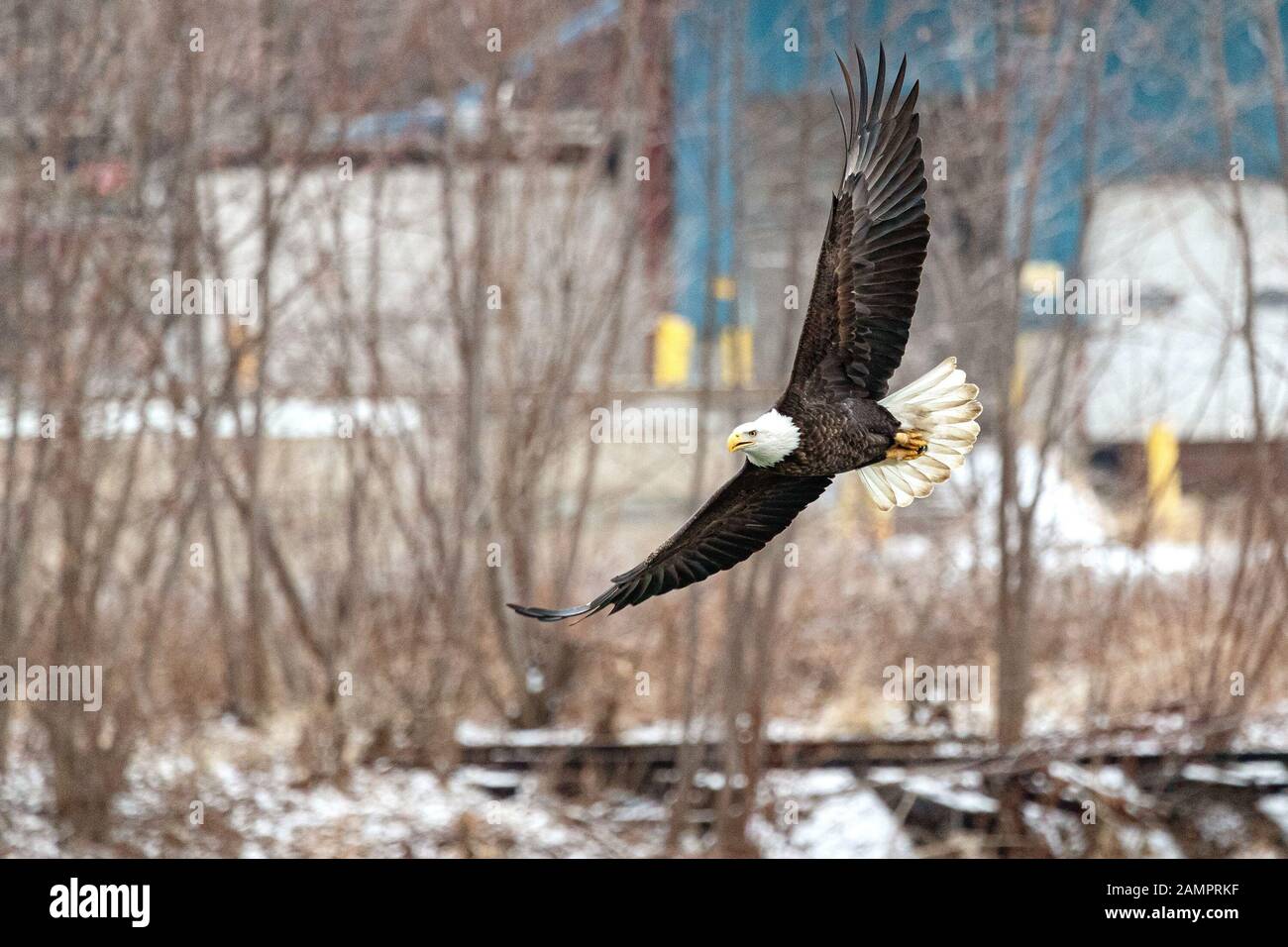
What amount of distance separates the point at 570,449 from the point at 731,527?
5.43 meters

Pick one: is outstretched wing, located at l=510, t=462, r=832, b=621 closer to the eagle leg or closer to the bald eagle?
the bald eagle

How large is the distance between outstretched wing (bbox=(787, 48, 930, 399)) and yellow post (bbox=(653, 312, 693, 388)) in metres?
6.96

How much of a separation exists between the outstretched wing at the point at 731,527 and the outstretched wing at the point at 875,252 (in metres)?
0.27

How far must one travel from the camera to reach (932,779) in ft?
25.4

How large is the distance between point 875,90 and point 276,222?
5.11 meters

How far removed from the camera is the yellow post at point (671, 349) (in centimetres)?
1105

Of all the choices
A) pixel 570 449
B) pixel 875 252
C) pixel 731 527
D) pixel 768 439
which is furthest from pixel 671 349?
pixel 768 439

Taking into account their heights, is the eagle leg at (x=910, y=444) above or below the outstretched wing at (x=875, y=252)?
below

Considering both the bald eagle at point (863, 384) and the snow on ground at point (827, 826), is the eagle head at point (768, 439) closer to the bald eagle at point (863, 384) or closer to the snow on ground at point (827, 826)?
the bald eagle at point (863, 384)

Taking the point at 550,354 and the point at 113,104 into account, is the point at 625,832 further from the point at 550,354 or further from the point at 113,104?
the point at 113,104

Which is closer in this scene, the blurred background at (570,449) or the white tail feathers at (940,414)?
the white tail feathers at (940,414)

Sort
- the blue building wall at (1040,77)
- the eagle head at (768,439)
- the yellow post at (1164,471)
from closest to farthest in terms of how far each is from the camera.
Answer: the eagle head at (768,439), the blue building wall at (1040,77), the yellow post at (1164,471)

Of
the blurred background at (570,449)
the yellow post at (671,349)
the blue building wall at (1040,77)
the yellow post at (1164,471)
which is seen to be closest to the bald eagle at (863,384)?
the blurred background at (570,449)
